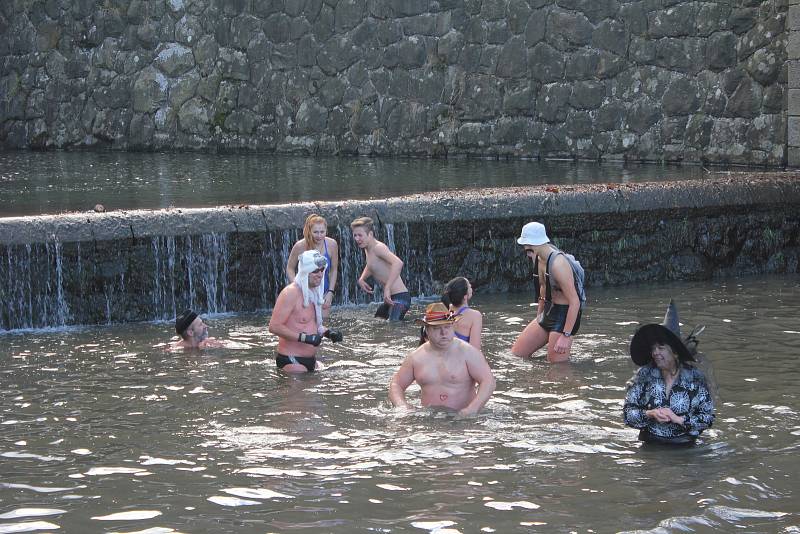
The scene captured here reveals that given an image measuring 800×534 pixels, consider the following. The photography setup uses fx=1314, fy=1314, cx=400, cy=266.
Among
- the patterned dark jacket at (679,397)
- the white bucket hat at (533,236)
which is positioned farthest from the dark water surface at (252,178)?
the patterned dark jacket at (679,397)

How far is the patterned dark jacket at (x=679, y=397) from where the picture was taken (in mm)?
6832

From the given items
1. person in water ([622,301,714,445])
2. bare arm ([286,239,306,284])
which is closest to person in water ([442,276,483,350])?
person in water ([622,301,714,445])

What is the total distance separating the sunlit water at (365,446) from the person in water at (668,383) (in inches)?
9.0

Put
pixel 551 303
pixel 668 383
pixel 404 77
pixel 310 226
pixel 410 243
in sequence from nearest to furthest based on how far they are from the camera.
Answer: pixel 668 383 → pixel 551 303 → pixel 310 226 → pixel 410 243 → pixel 404 77

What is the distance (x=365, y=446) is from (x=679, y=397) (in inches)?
68.6

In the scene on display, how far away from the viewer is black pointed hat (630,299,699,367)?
263 inches

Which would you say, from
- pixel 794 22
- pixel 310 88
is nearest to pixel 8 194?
pixel 310 88

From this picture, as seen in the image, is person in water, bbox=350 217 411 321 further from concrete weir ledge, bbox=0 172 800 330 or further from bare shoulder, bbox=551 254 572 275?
bare shoulder, bbox=551 254 572 275

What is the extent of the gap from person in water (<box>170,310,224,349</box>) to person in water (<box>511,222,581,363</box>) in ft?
7.91

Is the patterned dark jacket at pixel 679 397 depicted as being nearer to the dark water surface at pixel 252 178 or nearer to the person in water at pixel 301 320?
the person in water at pixel 301 320

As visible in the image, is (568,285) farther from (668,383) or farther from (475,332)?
(668,383)

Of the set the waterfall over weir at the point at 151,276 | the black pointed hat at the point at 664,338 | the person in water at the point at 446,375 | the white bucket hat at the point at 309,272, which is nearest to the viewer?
the black pointed hat at the point at 664,338

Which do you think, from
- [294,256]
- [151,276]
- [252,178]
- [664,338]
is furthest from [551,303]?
[252,178]

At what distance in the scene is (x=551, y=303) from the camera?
9.83 meters
